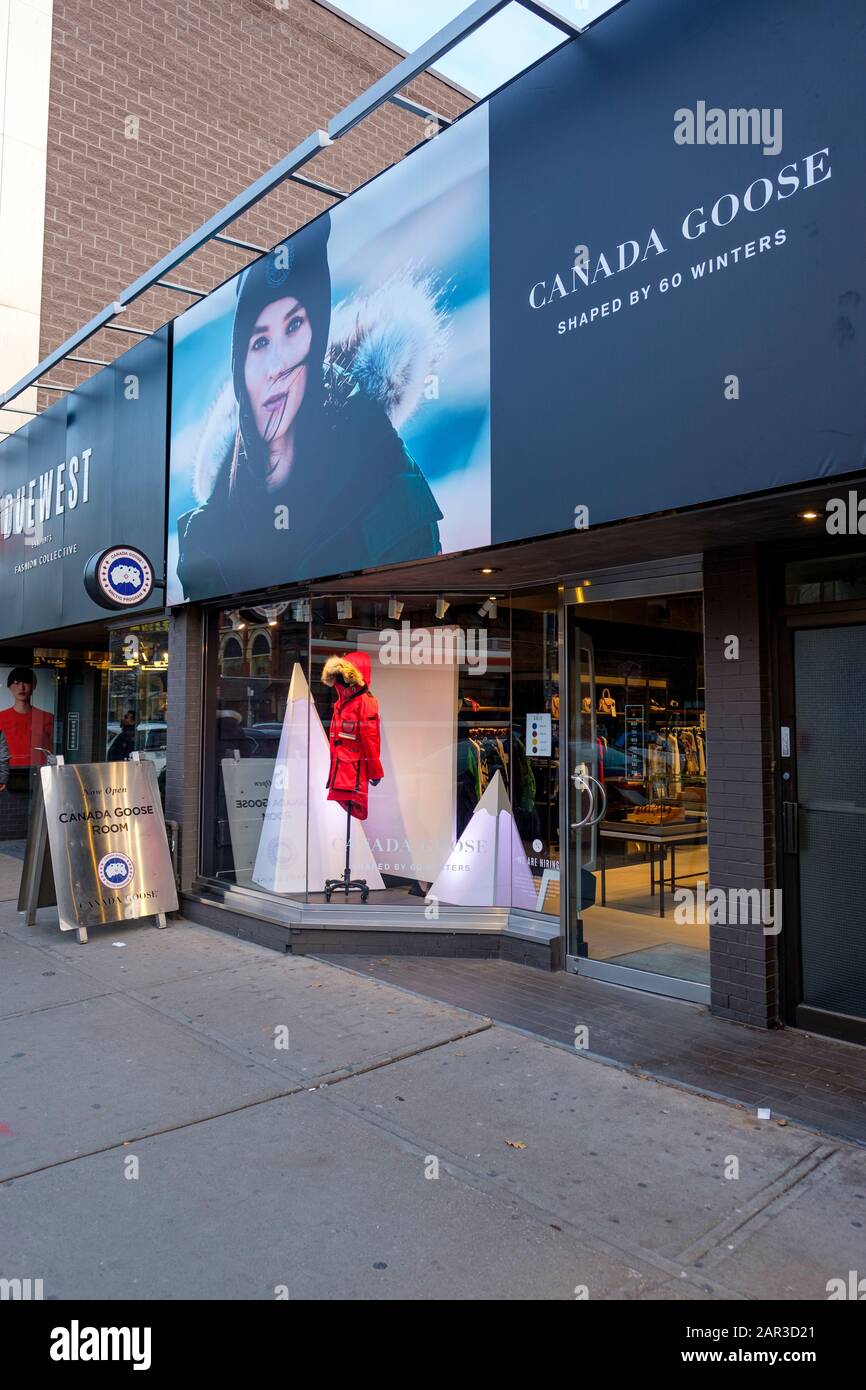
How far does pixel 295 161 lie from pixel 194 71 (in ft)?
35.1

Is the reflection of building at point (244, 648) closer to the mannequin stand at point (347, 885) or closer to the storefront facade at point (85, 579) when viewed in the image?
the storefront facade at point (85, 579)

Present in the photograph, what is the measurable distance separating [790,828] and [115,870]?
18.2 ft

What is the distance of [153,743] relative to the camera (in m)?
9.69

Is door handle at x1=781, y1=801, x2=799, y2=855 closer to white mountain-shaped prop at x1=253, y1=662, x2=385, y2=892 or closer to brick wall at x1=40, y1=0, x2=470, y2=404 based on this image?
white mountain-shaped prop at x1=253, y1=662, x2=385, y2=892

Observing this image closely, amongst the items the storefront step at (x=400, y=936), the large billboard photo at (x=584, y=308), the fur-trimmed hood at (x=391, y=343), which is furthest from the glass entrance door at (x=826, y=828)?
the fur-trimmed hood at (x=391, y=343)

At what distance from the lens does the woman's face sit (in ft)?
23.5

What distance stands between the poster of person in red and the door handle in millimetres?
11216

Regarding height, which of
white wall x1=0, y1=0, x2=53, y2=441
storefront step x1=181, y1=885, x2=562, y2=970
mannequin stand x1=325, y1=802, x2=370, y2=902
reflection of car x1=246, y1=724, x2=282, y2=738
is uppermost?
white wall x1=0, y1=0, x2=53, y2=441

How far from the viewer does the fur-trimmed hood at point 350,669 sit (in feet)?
25.5

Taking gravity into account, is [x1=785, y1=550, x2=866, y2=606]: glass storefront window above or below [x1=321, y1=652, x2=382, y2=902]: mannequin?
above

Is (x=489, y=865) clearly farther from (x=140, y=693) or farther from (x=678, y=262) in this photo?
(x=140, y=693)

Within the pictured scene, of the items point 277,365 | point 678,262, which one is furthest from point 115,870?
point 678,262

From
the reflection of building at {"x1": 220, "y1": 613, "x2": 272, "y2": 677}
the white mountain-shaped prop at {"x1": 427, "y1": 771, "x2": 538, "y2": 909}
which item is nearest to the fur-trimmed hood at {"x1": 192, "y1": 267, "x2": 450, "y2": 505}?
the reflection of building at {"x1": 220, "y1": 613, "x2": 272, "y2": 677}

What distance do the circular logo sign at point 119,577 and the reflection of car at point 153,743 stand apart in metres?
1.44
